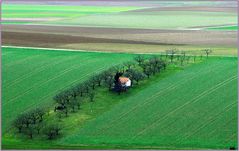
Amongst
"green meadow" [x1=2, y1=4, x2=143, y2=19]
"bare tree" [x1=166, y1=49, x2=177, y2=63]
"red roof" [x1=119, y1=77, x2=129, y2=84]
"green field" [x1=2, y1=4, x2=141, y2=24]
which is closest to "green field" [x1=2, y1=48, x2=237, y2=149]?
"red roof" [x1=119, y1=77, x2=129, y2=84]

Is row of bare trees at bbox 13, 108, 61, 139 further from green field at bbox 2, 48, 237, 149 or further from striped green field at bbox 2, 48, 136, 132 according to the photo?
striped green field at bbox 2, 48, 136, 132

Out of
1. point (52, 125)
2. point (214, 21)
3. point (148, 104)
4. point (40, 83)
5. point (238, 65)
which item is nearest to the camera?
point (52, 125)

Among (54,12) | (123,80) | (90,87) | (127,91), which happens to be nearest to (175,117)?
(127,91)

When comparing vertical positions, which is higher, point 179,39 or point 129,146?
point 179,39

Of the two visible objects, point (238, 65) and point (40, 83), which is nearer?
point (40, 83)

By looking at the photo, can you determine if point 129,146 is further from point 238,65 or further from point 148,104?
point 238,65

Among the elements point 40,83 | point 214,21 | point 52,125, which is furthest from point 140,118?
point 214,21
